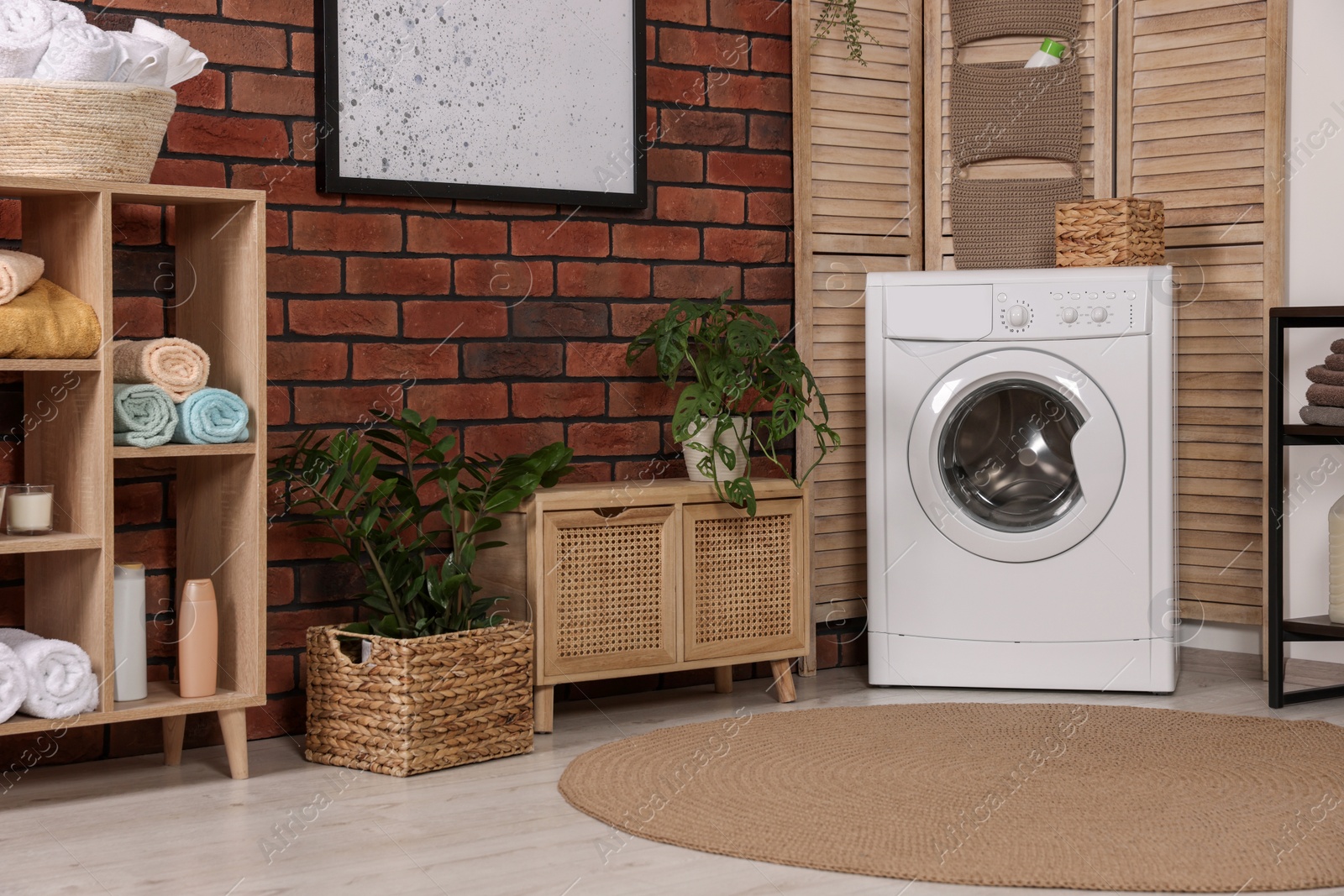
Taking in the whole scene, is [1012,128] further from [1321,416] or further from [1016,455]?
[1321,416]

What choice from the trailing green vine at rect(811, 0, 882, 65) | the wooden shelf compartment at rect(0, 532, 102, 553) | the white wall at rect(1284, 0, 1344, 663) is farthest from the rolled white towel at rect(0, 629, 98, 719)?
the white wall at rect(1284, 0, 1344, 663)

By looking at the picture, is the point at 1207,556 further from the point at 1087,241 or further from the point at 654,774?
the point at 654,774

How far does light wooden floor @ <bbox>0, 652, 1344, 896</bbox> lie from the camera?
6.48 ft

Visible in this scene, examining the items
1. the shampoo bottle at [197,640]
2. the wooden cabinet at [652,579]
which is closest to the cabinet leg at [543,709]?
the wooden cabinet at [652,579]

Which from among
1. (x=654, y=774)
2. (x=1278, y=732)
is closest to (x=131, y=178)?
(x=654, y=774)

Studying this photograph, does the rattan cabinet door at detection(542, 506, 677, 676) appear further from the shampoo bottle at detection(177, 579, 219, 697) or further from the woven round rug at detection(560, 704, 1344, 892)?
the shampoo bottle at detection(177, 579, 219, 697)

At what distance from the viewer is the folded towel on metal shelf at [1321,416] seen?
3027mm

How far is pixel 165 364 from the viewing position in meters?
2.47

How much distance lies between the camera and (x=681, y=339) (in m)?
3.12

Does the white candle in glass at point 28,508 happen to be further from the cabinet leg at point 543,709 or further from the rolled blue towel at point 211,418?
the cabinet leg at point 543,709

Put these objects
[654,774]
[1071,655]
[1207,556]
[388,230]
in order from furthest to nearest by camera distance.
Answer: [1207,556]
[1071,655]
[388,230]
[654,774]

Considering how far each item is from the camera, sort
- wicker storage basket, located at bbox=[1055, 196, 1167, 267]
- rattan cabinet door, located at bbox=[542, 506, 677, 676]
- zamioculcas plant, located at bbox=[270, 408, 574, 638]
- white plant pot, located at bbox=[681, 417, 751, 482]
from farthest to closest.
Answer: wicker storage basket, located at bbox=[1055, 196, 1167, 267]
white plant pot, located at bbox=[681, 417, 751, 482]
rattan cabinet door, located at bbox=[542, 506, 677, 676]
zamioculcas plant, located at bbox=[270, 408, 574, 638]

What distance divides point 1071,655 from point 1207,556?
1.77ft

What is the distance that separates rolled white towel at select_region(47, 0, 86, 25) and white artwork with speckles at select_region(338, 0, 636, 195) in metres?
0.65
